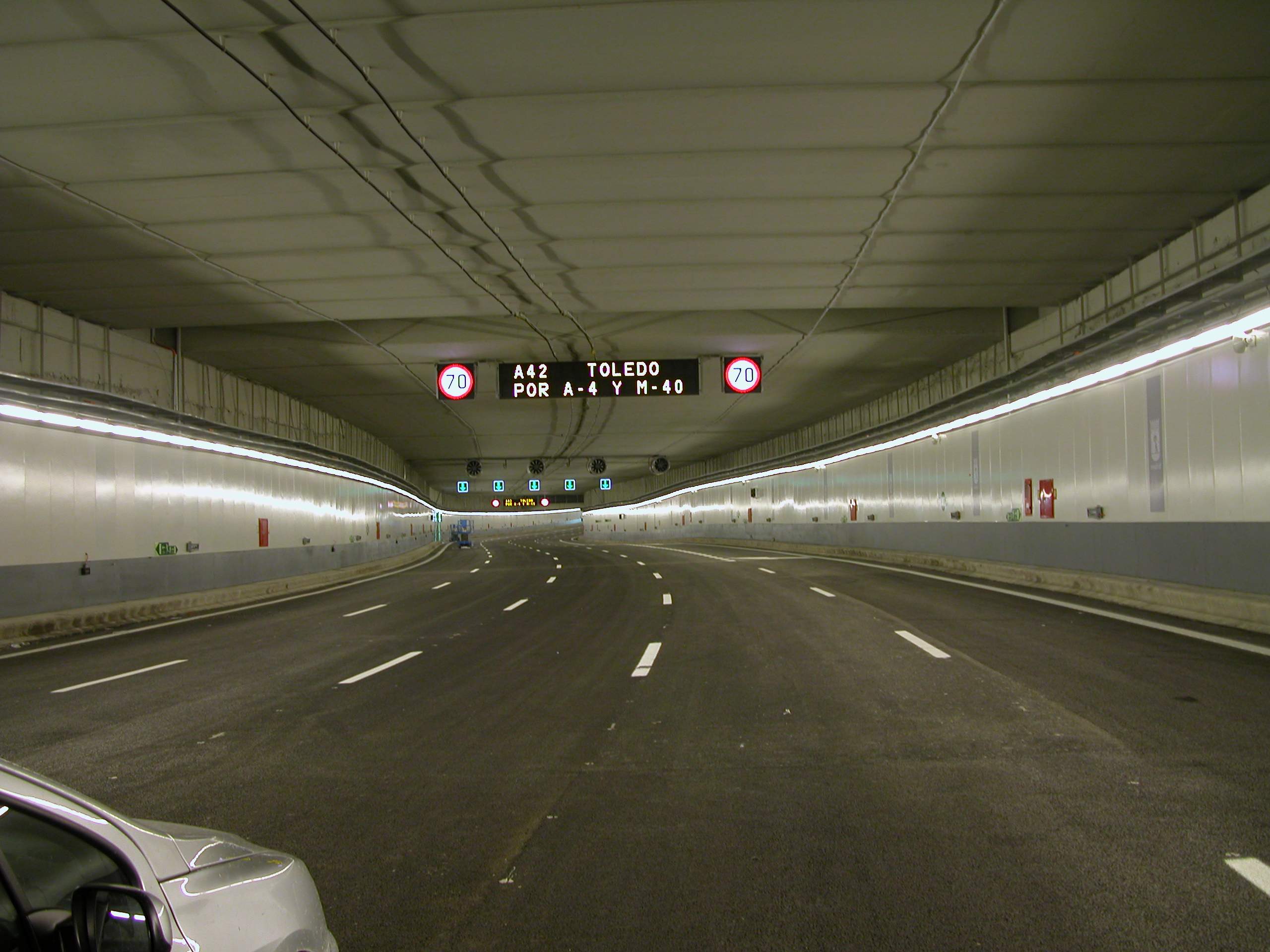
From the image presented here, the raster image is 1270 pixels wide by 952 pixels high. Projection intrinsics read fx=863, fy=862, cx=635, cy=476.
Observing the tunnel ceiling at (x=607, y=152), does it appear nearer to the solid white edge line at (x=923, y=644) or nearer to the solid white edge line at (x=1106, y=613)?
the solid white edge line at (x=1106, y=613)

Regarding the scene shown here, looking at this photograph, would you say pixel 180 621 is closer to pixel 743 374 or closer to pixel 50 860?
pixel 743 374

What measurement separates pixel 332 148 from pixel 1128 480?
13859 millimetres

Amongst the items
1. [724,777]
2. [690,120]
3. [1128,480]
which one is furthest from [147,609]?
[1128,480]

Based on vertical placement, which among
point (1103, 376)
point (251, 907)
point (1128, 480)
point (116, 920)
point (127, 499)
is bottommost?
point (251, 907)

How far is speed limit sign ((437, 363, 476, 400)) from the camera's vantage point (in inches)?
808

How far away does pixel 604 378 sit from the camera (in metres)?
19.2

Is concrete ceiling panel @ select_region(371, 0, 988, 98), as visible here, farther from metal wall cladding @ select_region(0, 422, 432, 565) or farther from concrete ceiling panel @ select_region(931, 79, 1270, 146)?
metal wall cladding @ select_region(0, 422, 432, 565)

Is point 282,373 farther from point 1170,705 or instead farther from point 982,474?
point 1170,705

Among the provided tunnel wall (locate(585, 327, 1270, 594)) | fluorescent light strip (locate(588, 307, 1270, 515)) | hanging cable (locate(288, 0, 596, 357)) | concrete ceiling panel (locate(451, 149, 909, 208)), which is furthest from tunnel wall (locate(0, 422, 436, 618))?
tunnel wall (locate(585, 327, 1270, 594))

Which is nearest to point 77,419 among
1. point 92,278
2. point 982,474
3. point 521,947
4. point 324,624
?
point 92,278

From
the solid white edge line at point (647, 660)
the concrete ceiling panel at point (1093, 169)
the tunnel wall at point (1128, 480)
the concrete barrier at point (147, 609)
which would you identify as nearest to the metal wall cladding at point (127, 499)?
the concrete barrier at point (147, 609)

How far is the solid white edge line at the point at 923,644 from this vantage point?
10414 millimetres

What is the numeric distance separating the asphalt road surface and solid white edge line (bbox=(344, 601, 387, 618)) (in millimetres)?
4982

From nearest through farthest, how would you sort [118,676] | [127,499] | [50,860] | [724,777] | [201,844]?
[50,860], [201,844], [724,777], [118,676], [127,499]
